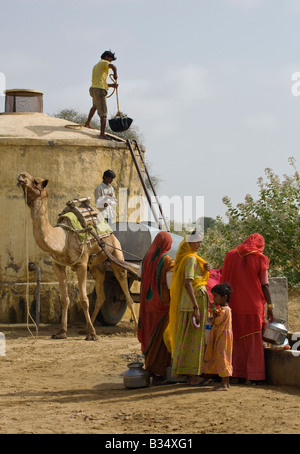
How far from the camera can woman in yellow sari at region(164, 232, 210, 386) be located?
24.7 feet

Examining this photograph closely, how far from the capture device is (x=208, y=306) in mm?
7746

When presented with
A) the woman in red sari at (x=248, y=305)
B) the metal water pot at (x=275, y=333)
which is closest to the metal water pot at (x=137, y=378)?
the woman in red sari at (x=248, y=305)

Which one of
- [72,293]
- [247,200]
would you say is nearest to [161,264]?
[72,293]

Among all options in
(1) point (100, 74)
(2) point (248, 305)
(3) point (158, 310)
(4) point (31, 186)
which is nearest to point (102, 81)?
(1) point (100, 74)

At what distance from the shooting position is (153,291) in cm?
806

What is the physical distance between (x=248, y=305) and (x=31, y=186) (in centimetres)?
442

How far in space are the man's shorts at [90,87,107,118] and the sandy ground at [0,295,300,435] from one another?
5.38 meters

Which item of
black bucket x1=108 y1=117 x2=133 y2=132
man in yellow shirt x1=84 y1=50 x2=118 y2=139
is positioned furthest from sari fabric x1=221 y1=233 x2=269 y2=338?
black bucket x1=108 y1=117 x2=133 y2=132

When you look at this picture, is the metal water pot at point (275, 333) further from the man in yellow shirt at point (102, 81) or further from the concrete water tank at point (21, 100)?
the concrete water tank at point (21, 100)

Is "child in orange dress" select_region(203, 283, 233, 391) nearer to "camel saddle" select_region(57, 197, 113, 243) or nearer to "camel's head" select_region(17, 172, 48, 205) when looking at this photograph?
"camel's head" select_region(17, 172, 48, 205)

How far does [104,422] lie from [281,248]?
9519mm

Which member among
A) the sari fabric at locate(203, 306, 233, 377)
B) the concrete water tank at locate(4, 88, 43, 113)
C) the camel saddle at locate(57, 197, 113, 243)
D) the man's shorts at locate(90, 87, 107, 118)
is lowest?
the sari fabric at locate(203, 306, 233, 377)

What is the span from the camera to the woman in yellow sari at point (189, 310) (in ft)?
24.7
